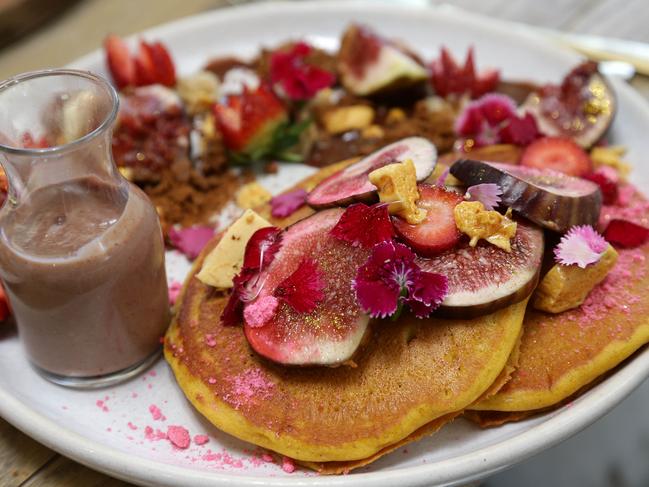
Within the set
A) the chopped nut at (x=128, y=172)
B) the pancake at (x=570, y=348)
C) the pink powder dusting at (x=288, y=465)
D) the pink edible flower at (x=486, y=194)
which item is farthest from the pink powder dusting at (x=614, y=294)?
the chopped nut at (x=128, y=172)

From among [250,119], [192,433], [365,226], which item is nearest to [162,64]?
[250,119]

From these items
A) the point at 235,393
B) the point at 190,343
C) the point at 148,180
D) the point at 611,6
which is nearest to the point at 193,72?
the point at 148,180

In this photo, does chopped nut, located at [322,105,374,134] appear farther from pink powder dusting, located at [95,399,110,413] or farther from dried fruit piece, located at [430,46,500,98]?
pink powder dusting, located at [95,399,110,413]

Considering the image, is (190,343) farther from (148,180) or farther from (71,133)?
(148,180)

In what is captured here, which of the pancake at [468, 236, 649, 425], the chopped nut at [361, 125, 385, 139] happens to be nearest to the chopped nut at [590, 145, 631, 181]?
the pancake at [468, 236, 649, 425]

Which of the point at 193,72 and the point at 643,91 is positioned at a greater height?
the point at 643,91
